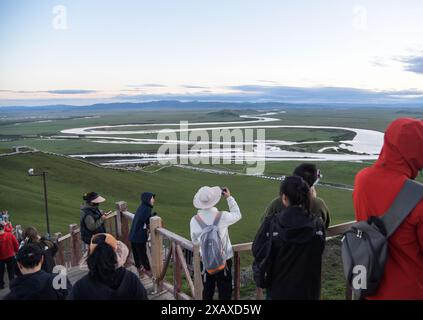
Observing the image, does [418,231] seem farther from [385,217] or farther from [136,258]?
[136,258]

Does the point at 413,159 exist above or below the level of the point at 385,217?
above

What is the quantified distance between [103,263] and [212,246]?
2157 millimetres

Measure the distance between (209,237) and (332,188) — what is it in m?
49.2

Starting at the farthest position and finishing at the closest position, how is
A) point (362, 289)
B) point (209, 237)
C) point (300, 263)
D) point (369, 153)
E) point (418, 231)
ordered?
point (369, 153) → point (209, 237) → point (300, 263) → point (362, 289) → point (418, 231)

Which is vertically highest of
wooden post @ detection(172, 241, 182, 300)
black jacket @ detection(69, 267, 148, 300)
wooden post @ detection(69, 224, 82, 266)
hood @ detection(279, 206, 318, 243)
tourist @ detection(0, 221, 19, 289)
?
hood @ detection(279, 206, 318, 243)

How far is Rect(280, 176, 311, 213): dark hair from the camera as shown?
4.09m

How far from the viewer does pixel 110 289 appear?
12.3 feet

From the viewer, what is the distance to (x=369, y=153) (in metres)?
89.7

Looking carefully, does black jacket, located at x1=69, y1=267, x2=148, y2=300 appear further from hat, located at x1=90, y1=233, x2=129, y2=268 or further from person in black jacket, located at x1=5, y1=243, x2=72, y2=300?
person in black jacket, located at x1=5, y1=243, x2=72, y2=300

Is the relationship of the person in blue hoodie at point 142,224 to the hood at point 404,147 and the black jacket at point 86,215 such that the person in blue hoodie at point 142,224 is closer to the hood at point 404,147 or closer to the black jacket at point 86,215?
the black jacket at point 86,215

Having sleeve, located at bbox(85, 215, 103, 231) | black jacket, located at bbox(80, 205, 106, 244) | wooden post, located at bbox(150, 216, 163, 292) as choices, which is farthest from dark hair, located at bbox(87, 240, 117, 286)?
black jacket, located at bbox(80, 205, 106, 244)

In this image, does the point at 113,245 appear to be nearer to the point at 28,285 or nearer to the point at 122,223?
the point at 28,285

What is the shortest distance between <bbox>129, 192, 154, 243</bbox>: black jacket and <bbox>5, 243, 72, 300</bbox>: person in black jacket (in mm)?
2796
